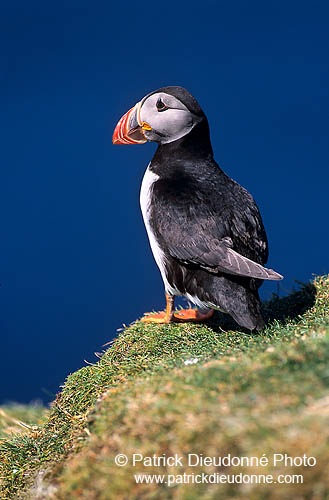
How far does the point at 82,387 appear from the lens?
12.9ft

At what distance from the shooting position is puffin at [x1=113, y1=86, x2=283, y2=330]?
13.7 ft

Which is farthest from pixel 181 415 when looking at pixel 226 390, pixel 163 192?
pixel 163 192

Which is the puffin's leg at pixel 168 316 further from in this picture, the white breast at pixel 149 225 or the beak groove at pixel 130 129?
the beak groove at pixel 130 129

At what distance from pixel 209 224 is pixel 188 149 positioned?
3.30ft

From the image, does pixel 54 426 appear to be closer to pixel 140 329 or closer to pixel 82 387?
pixel 82 387

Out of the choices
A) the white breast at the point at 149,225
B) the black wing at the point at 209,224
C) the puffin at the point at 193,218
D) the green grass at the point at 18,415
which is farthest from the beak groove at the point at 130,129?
the green grass at the point at 18,415

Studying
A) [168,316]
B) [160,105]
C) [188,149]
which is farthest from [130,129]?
[168,316]

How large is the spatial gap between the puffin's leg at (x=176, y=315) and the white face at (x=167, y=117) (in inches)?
60.2

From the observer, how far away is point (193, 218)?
4305mm

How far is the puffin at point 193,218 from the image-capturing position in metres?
4.18

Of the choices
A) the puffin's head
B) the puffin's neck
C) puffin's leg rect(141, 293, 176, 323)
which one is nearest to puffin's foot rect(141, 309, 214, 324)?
puffin's leg rect(141, 293, 176, 323)

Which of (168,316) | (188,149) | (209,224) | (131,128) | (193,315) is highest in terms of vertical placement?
(131,128)

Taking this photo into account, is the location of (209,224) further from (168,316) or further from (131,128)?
(131,128)

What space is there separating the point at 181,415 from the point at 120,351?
2253mm
